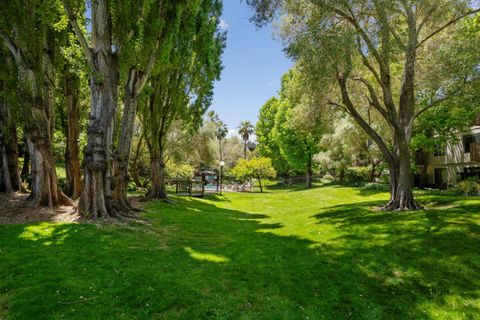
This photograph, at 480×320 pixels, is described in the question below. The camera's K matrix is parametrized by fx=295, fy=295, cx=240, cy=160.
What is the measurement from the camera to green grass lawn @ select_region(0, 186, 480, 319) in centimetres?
482

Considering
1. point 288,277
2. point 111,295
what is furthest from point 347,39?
point 111,295

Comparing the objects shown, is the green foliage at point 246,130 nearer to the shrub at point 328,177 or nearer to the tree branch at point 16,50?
the shrub at point 328,177

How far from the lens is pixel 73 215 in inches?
433

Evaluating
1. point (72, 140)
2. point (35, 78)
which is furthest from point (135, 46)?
point (72, 140)

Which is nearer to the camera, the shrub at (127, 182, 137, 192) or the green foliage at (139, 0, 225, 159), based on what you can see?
the green foliage at (139, 0, 225, 159)

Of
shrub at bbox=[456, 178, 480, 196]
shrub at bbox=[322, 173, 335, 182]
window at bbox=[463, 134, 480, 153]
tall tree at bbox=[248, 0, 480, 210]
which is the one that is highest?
tall tree at bbox=[248, 0, 480, 210]

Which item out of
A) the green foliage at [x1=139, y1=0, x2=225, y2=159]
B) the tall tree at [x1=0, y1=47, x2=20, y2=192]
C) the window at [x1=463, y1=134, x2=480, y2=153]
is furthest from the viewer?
the window at [x1=463, y1=134, x2=480, y2=153]

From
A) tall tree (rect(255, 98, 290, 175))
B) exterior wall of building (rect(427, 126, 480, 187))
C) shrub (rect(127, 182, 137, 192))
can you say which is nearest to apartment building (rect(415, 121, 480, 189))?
exterior wall of building (rect(427, 126, 480, 187))

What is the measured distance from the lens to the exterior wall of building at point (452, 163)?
1093 inches

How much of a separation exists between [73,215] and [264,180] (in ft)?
107

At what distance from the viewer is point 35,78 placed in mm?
11633

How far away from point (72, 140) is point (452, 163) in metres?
33.0

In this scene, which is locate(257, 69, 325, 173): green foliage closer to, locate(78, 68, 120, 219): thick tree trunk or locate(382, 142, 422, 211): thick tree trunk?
locate(382, 142, 422, 211): thick tree trunk

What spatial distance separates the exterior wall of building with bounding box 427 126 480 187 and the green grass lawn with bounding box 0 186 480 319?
21.7 metres
